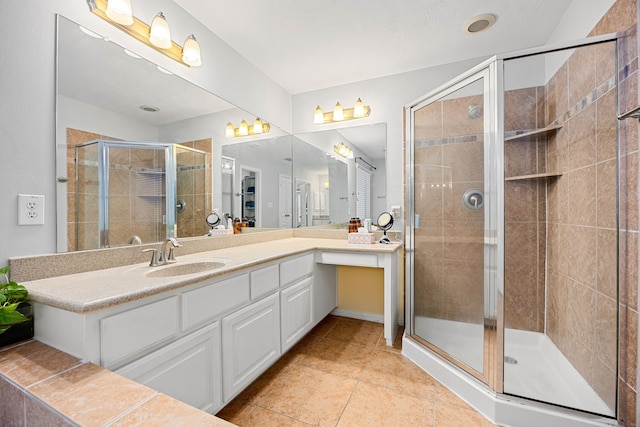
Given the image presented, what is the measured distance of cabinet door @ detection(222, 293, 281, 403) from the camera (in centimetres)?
135

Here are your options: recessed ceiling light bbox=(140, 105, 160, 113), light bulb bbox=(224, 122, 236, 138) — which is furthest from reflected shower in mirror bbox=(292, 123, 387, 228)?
recessed ceiling light bbox=(140, 105, 160, 113)

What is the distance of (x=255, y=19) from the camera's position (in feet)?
6.28

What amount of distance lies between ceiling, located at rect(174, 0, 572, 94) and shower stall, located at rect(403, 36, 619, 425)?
50cm

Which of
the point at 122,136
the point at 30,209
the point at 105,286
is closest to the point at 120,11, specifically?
the point at 122,136

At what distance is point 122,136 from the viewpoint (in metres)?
1.45

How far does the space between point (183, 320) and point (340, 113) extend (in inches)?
92.6

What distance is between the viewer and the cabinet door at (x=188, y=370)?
39.4 inches

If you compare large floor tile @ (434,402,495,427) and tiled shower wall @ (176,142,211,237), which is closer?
large floor tile @ (434,402,495,427)

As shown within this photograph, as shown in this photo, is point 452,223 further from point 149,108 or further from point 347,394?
point 149,108

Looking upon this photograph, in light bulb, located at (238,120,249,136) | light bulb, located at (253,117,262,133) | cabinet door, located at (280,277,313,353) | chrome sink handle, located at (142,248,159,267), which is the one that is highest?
light bulb, located at (253,117,262,133)

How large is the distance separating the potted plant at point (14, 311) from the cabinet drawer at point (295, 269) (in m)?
1.17

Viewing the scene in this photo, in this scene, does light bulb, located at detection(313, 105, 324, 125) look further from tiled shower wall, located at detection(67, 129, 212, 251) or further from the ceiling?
tiled shower wall, located at detection(67, 129, 212, 251)

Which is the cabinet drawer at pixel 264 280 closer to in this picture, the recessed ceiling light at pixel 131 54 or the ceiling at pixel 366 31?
the recessed ceiling light at pixel 131 54

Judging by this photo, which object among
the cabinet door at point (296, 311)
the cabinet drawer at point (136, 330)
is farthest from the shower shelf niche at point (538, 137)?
the cabinet drawer at point (136, 330)
